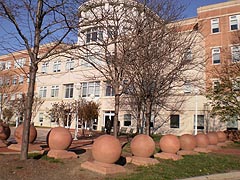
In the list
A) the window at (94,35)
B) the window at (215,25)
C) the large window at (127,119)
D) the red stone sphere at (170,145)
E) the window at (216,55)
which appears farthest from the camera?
the large window at (127,119)

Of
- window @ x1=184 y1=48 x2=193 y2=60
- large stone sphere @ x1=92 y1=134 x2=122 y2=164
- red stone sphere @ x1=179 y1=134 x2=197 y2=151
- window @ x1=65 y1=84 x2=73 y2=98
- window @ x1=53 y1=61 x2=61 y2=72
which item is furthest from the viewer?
window @ x1=53 y1=61 x2=61 y2=72

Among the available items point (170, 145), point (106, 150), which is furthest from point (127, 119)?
point (106, 150)

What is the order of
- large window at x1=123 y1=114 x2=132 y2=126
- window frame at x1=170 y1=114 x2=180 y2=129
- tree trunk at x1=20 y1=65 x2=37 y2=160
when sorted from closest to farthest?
tree trunk at x1=20 y1=65 x2=37 y2=160 < window frame at x1=170 y1=114 x2=180 y2=129 < large window at x1=123 y1=114 x2=132 y2=126

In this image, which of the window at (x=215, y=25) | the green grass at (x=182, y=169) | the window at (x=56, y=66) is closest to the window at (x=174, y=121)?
the window at (x=215, y=25)

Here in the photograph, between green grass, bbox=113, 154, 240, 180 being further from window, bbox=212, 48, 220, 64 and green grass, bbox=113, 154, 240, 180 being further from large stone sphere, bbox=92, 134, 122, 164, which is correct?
window, bbox=212, 48, 220, 64

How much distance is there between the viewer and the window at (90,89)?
38.8 meters

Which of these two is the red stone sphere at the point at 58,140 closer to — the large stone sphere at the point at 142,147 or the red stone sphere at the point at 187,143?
the large stone sphere at the point at 142,147

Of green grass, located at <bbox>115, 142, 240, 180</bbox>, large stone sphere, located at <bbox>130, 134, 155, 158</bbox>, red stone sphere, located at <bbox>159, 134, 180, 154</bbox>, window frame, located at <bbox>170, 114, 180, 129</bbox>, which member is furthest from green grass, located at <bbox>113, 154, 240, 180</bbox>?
window frame, located at <bbox>170, 114, 180, 129</bbox>

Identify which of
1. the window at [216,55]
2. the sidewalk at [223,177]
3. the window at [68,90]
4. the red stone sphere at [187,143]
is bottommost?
the sidewalk at [223,177]

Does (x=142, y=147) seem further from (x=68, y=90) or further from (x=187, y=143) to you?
(x=68, y=90)

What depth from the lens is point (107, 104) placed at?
3712 centimetres

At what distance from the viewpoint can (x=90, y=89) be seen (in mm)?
39719

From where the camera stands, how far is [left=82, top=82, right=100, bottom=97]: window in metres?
38.8

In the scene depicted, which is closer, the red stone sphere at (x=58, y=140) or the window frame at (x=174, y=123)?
the red stone sphere at (x=58, y=140)
